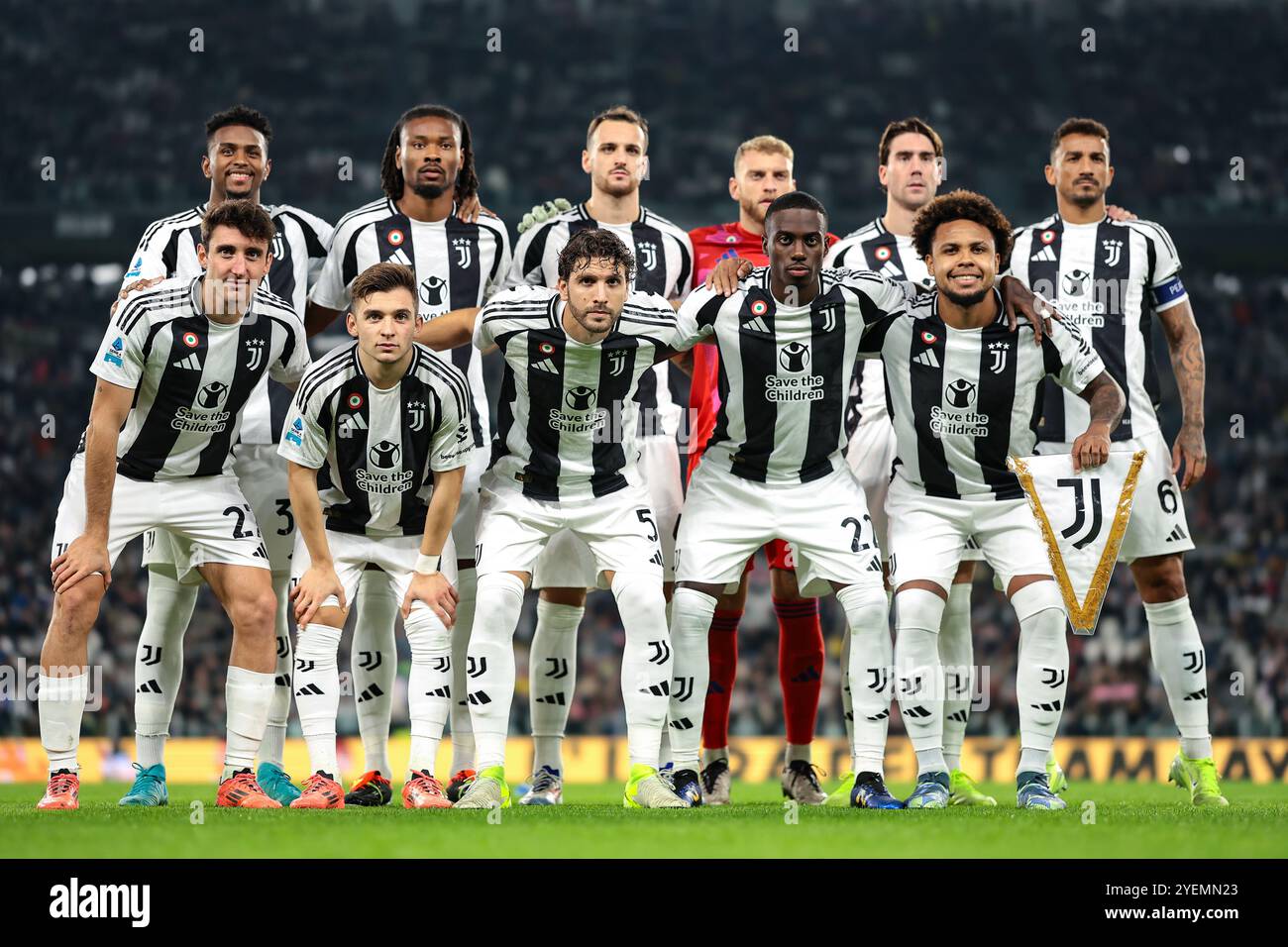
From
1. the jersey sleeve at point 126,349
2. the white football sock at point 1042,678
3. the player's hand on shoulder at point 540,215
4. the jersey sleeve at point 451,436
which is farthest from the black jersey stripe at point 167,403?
the white football sock at point 1042,678

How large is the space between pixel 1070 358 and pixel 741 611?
181 cm

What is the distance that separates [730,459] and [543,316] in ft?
3.15

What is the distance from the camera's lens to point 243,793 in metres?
5.68

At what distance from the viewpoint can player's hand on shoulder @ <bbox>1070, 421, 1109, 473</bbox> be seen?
5.70 metres

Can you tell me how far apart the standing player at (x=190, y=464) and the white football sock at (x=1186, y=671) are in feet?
12.7

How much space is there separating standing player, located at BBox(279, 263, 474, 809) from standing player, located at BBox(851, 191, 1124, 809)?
5.53ft

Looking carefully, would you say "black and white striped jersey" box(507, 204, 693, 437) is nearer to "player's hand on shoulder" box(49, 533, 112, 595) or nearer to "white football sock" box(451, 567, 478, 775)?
"white football sock" box(451, 567, 478, 775)

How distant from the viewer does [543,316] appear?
19.2 ft

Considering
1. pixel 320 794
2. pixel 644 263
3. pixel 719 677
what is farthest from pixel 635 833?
pixel 644 263

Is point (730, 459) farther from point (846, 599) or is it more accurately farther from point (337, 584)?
point (337, 584)

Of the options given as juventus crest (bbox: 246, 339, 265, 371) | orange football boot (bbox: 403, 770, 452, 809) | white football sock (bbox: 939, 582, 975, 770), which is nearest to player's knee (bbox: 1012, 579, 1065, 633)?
white football sock (bbox: 939, 582, 975, 770)

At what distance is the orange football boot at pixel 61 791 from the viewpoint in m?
5.54

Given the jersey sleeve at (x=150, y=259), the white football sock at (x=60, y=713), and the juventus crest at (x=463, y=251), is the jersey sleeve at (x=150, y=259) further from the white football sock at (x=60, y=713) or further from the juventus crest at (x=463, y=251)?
the white football sock at (x=60, y=713)
